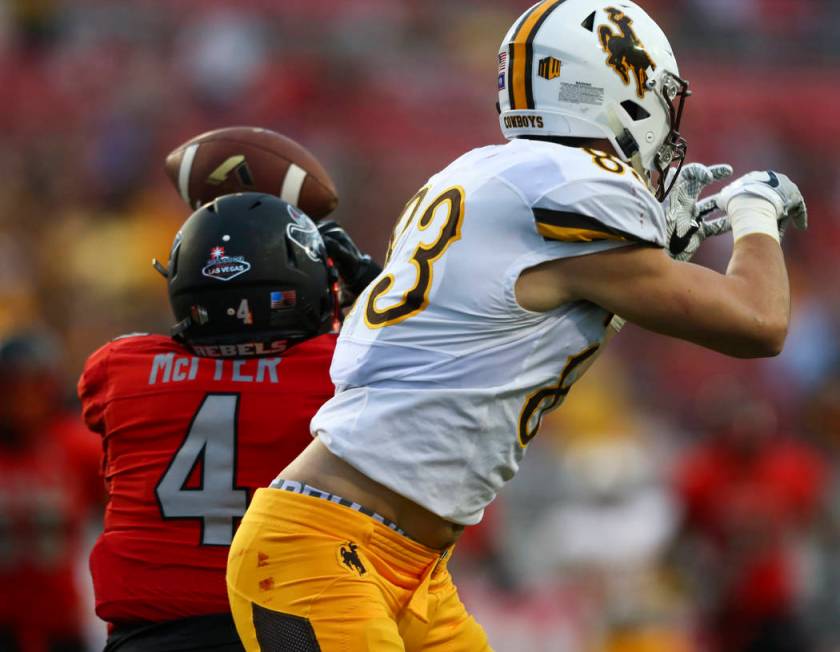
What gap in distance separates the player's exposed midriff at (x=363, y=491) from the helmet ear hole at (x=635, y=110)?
1017 mm

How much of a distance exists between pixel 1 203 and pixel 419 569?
28.1 ft

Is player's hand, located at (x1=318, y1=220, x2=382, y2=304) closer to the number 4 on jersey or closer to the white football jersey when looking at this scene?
the number 4 on jersey

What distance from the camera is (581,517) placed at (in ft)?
30.5

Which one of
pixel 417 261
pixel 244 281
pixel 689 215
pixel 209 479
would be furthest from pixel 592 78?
pixel 209 479

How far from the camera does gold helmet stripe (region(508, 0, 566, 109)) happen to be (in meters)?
3.33

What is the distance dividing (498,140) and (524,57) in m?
9.72

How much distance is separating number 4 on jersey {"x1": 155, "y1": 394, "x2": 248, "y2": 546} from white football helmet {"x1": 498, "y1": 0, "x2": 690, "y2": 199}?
1.00 metres

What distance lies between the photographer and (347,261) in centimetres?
412

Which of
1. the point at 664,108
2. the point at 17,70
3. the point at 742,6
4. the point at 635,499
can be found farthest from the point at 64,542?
the point at 742,6

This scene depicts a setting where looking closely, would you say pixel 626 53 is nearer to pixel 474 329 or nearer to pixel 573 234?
pixel 573 234

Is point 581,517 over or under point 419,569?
under

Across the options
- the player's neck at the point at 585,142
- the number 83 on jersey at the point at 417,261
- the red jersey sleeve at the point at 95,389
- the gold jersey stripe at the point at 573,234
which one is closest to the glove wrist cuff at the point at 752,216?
the player's neck at the point at 585,142

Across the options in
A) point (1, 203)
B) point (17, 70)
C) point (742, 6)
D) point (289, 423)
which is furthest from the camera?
point (742, 6)

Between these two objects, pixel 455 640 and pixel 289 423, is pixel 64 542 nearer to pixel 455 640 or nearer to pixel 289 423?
pixel 289 423
